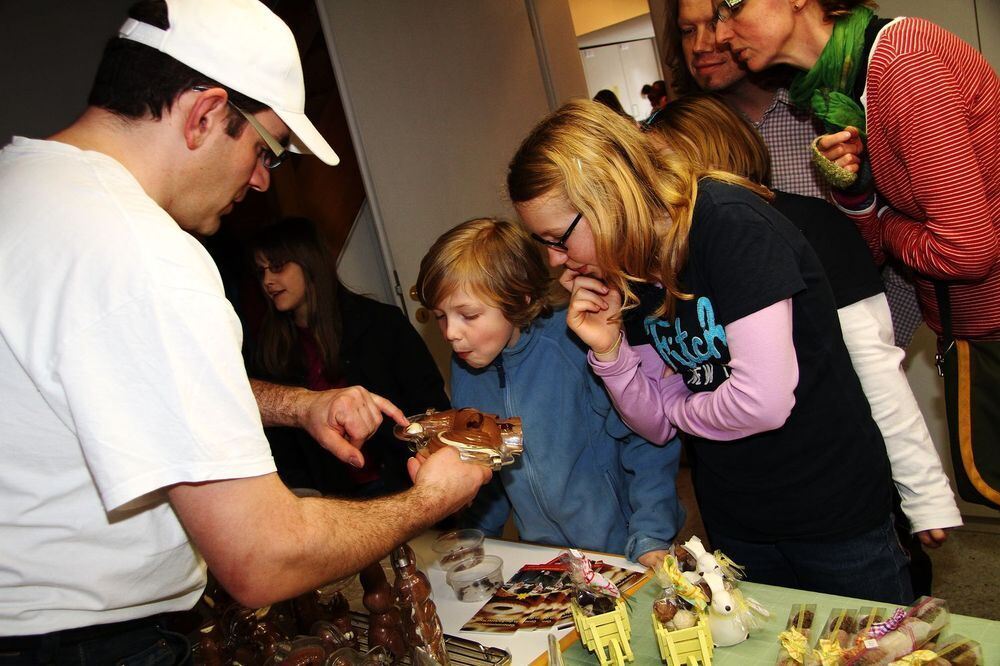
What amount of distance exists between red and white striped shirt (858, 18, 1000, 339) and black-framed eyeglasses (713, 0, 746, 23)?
334 millimetres

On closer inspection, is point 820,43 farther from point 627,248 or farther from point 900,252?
point 627,248

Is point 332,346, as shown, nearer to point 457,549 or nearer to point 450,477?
point 457,549

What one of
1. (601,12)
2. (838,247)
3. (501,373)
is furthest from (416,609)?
(601,12)

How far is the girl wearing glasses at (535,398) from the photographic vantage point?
2.13 metres

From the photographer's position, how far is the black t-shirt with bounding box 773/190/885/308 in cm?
177

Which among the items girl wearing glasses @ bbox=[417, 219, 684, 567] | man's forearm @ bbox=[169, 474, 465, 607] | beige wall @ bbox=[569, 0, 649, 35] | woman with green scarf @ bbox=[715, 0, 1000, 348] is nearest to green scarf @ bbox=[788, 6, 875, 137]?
woman with green scarf @ bbox=[715, 0, 1000, 348]

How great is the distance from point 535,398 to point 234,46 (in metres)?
1.24

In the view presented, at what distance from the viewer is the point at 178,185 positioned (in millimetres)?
1396

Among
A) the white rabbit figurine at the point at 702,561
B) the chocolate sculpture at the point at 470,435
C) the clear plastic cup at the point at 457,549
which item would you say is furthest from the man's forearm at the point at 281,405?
the white rabbit figurine at the point at 702,561

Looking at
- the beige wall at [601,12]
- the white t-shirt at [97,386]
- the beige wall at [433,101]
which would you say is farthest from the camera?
the beige wall at [601,12]

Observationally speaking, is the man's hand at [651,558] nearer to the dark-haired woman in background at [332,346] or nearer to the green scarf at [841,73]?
the green scarf at [841,73]

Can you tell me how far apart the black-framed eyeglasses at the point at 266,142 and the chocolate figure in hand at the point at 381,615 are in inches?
33.2

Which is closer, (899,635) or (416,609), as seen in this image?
(899,635)

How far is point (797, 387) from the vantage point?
1.60 m
